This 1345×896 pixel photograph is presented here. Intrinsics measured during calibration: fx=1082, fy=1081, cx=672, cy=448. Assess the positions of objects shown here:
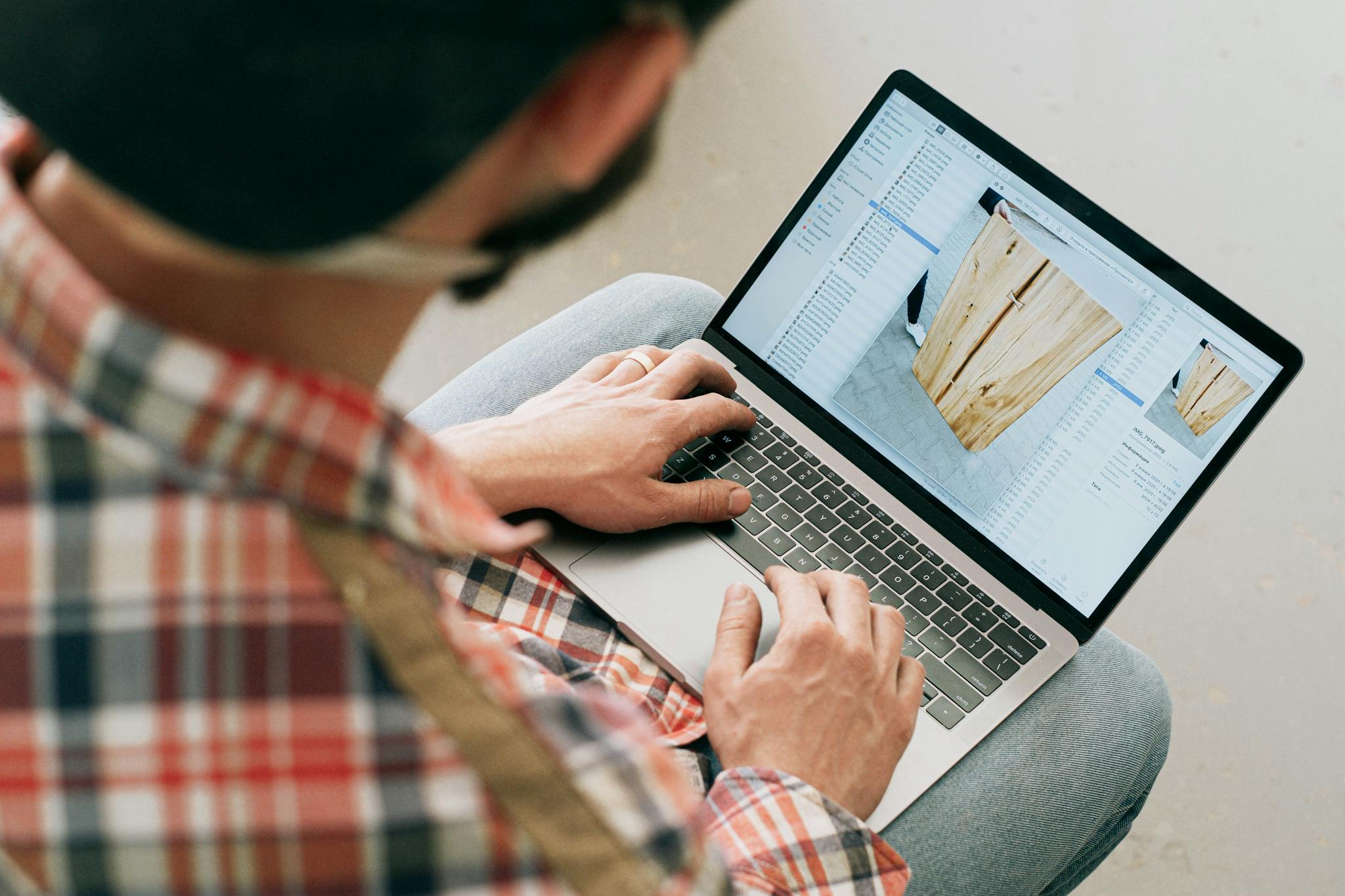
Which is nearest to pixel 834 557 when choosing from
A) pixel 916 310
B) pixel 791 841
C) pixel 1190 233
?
pixel 916 310

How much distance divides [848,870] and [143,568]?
49cm

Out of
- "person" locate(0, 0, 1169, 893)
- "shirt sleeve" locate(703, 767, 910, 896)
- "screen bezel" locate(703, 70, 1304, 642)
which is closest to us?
"person" locate(0, 0, 1169, 893)

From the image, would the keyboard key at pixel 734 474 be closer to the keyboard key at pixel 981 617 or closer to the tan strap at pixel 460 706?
the keyboard key at pixel 981 617

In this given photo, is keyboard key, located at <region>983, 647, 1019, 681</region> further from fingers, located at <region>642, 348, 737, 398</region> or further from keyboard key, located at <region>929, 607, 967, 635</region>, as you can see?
fingers, located at <region>642, 348, 737, 398</region>

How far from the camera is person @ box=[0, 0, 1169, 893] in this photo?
1.14 feet

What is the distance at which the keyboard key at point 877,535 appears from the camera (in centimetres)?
97

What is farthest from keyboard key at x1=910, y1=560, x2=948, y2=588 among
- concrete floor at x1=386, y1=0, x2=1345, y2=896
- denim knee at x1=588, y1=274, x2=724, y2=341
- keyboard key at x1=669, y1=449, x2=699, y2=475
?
concrete floor at x1=386, y1=0, x2=1345, y2=896

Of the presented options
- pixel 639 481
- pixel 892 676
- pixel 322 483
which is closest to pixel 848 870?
pixel 892 676

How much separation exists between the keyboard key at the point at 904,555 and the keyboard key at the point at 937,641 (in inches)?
2.5

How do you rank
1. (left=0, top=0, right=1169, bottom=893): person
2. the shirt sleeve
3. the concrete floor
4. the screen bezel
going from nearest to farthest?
(left=0, top=0, right=1169, bottom=893): person → the shirt sleeve → the screen bezel → the concrete floor

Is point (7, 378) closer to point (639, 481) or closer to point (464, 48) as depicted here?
point (464, 48)

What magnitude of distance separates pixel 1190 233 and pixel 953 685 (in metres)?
1.25

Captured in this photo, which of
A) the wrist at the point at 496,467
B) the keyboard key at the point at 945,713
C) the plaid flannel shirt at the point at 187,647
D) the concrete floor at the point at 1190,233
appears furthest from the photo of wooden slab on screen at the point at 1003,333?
the concrete floor at the point at 1190,233

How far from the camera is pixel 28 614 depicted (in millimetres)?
391
